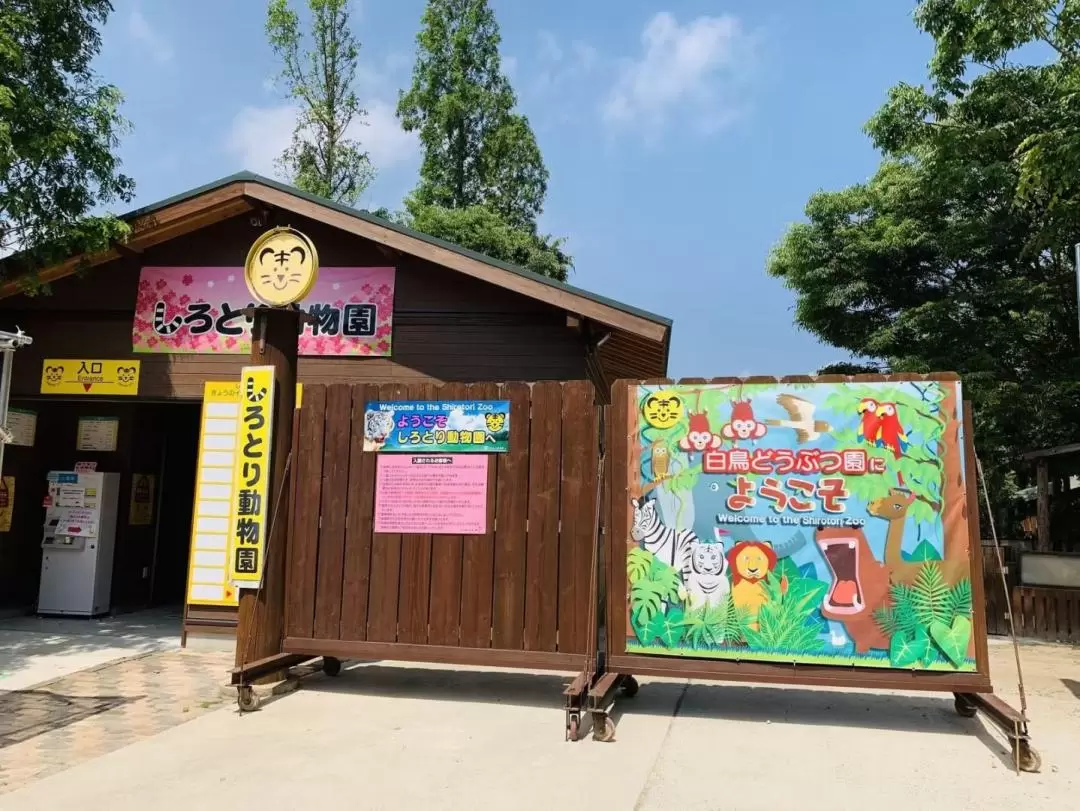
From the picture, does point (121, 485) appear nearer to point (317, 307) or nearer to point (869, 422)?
point (317, 307)

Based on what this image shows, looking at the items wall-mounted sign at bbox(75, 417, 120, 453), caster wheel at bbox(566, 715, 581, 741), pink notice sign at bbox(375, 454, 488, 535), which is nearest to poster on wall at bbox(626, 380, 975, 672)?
caster wheel at bbox(566, 715, 581, 741)

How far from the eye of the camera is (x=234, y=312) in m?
8.72

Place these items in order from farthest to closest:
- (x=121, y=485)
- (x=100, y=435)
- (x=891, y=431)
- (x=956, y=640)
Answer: (x=100, y=435), (x=121, y=485), (x=891, y=431), (x=956, y=640)

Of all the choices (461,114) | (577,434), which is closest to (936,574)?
(577,434)

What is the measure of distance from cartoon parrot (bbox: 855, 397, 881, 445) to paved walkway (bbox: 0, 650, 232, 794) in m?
4.97

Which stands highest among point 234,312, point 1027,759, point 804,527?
point 234,312

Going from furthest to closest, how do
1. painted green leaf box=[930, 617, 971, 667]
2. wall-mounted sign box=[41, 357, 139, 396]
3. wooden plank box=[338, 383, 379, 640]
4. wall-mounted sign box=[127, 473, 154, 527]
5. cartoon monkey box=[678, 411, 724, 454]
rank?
wall-mounted sign box=[127, 473, 154, 527], wall-mounted sign box=[41, 357, 139, 396], wooden plank box=[338, 383, 379, 640], cartoon monkey box=[678, 411, 724, 454], painted green leaf box=[930, 617, 971, 667]

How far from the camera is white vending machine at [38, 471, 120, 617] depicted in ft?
31.8

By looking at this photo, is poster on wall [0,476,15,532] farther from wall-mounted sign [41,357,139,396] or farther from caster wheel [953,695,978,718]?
caster wheel [953,695,978,718]

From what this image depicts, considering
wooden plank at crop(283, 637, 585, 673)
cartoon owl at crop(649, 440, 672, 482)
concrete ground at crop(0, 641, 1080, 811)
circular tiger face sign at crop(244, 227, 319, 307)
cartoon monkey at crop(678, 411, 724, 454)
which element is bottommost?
concrete ground at crop(0, 641, 1080, 811)

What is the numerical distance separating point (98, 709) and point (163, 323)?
14.6ft

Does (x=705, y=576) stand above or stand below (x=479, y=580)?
above

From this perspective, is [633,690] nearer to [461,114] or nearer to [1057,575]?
[1057,575]

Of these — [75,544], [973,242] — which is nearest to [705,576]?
[75,544]
